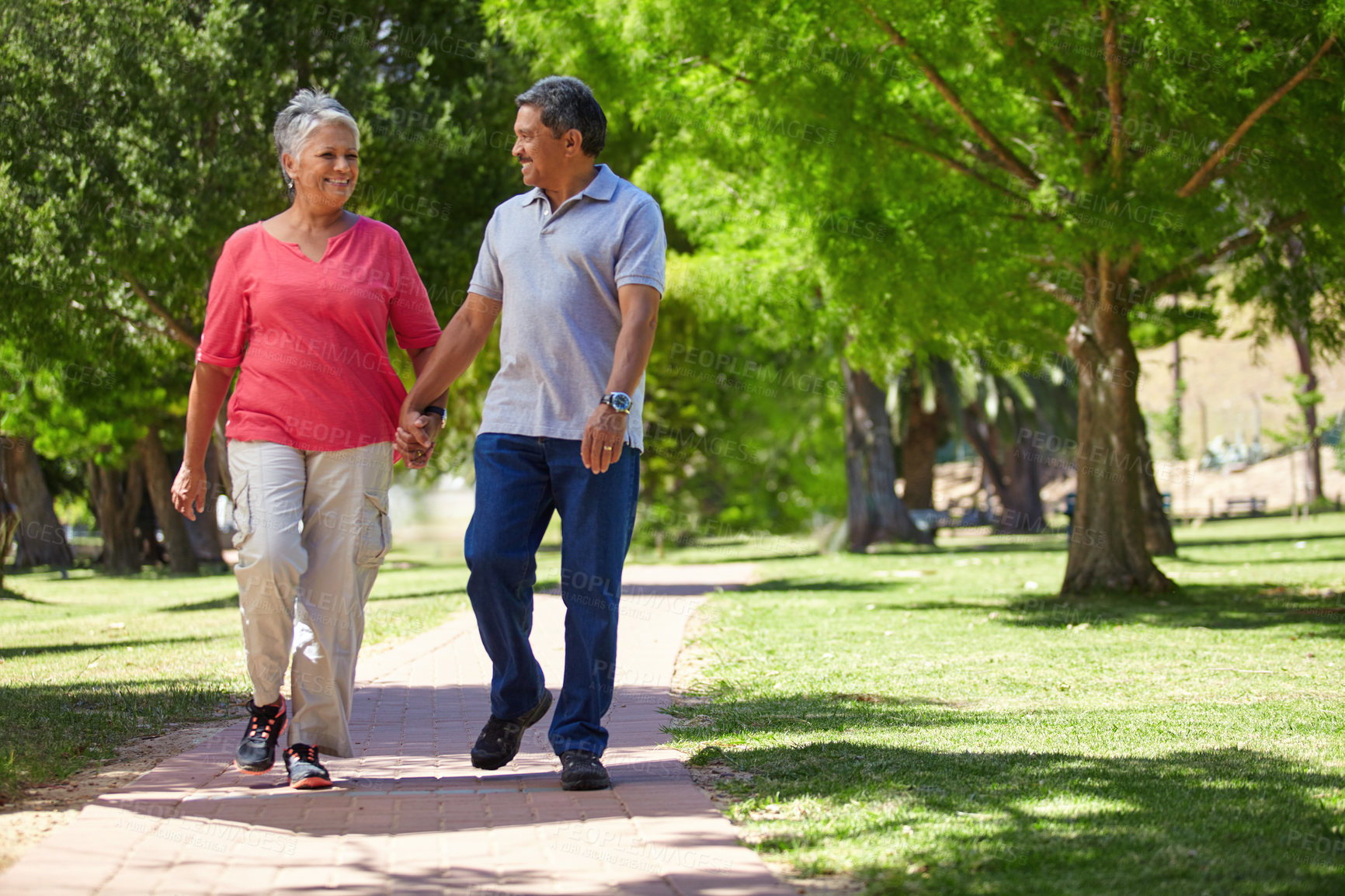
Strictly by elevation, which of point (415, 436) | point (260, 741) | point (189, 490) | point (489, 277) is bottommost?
point (260, 741)

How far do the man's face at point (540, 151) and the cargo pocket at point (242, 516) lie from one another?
1.37 meters

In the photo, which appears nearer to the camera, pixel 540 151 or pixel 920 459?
pixel 540 151

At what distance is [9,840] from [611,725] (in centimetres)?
260

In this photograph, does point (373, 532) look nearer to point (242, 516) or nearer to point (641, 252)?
point (242, 516)

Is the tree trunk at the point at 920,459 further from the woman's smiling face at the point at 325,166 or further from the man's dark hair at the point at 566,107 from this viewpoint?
the woman's smiling face at the point at 325,166

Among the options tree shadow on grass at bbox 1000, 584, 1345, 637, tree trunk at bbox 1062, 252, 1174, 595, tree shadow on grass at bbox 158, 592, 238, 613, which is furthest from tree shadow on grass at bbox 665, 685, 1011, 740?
tree shadow on grass at bbox 158, 592, 238, 613

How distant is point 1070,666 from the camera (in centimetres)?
760

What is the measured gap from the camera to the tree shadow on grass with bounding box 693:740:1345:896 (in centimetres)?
301

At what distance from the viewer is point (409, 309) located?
450 cm

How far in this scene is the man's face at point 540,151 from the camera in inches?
165

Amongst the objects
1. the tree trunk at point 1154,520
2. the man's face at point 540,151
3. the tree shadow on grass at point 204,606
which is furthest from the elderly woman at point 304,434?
the tree trunk at point 1154,520

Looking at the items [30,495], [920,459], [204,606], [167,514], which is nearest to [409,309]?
[204,606]

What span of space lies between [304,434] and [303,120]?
1.07m

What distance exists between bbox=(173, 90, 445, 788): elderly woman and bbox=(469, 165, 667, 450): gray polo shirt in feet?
1.30
